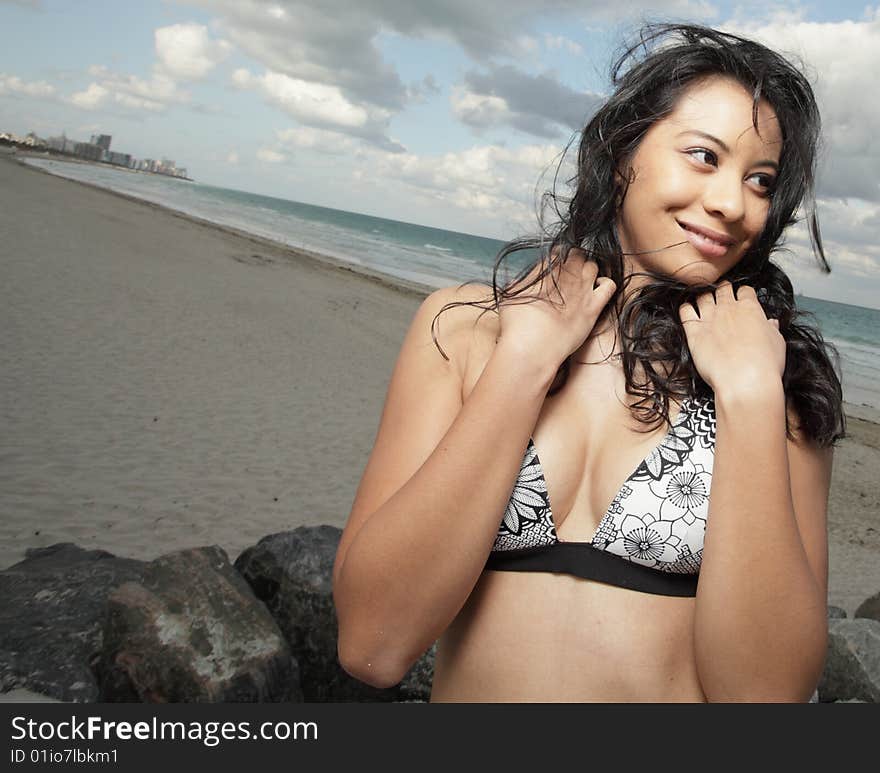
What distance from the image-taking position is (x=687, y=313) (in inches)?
66.6

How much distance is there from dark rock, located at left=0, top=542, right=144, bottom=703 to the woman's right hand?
2203 mm

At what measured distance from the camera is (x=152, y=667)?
2.75 metres

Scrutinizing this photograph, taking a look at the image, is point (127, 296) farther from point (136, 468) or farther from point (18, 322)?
point (136, 468)

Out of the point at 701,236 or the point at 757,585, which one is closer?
the point at 757,585

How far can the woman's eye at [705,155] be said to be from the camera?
1582 millimetres

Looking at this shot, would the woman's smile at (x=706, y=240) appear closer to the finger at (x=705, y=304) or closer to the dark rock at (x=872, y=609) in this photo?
the finger at (x=705, y=304)

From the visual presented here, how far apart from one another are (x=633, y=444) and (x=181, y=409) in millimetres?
7204

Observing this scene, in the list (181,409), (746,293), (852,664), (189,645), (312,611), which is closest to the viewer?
(746,293)

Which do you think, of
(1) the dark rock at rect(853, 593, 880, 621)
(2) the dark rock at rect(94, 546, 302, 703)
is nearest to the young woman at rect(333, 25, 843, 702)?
(2) the dark rock at rect(94, 546, 302, 703)

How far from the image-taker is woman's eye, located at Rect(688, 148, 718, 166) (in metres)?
1.58

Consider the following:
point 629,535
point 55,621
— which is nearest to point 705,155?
→ point 629,535

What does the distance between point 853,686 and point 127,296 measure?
1168cm

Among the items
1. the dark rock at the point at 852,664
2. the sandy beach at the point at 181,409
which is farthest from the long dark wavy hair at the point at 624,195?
the sandy beach at the point at 181,409

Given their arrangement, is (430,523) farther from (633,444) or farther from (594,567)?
(633,444)
